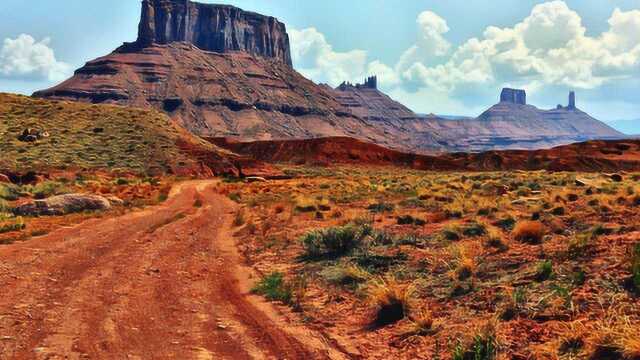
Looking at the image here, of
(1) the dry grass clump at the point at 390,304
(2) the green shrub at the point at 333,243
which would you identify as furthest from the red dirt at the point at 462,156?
(1) the dry grass clump at the point at 390,304

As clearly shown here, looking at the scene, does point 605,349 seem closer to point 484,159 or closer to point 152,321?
point 152,321

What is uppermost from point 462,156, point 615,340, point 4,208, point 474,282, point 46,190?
point 462,156

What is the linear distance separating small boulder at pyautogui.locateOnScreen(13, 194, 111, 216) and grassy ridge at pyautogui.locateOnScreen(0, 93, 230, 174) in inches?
969

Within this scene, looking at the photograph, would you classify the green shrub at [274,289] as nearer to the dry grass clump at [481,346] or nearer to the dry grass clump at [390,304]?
the dry grass clump at [390,304]

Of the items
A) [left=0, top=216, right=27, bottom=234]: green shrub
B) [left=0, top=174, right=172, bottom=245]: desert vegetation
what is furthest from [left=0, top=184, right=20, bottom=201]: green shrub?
[left=0, top=216, right=27, bottom=234]: green shrub

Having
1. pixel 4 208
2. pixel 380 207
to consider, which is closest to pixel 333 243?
pixel 380 207

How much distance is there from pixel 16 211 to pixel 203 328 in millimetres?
16791

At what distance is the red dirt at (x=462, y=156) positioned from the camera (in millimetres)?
70625

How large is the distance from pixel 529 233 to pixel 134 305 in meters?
8.91

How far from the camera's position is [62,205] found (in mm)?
21812

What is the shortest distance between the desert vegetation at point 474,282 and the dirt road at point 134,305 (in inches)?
35.9

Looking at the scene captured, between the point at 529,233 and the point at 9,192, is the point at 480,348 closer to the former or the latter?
the point at 529,233

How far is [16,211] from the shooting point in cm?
2088

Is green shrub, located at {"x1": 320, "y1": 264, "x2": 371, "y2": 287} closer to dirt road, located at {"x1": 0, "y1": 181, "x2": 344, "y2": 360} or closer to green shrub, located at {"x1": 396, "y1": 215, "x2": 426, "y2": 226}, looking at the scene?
dirt road, located at {"x1": 0, "y1": 181, "x2": 344, "y2": 360}
